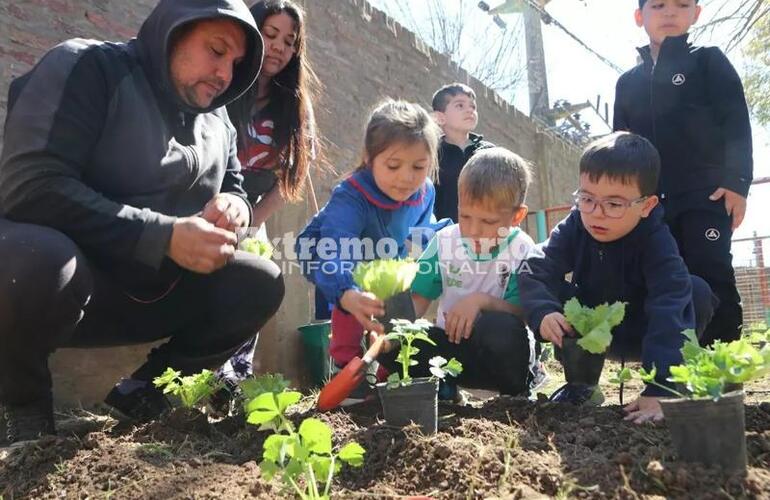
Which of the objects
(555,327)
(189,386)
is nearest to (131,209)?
(189,386)

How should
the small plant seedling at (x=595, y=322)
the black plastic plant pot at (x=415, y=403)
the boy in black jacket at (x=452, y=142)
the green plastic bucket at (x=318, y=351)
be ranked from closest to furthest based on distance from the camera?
the black plastic plant pot at (x=415, y=403) → the small plant seedling at (x=595, y=322) → the green plastic bucket at (x=318, y=351) → the boy in black jacket at (x=452, y=142)

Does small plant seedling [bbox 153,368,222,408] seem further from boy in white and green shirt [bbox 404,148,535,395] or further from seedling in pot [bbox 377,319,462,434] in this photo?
boy in white and green shirt [bbox 404,148,535,395]

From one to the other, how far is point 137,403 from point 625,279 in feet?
6.02

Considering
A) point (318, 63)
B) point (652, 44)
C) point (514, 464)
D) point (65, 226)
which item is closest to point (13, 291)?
point (65, 226)

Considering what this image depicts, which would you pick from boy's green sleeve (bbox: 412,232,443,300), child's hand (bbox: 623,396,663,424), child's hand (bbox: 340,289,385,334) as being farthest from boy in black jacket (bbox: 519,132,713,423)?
child's hand (bbox: 340,289,385,334)

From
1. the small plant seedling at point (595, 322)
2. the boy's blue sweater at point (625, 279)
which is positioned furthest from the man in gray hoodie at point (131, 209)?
the small plant seedling at point (595, 322)

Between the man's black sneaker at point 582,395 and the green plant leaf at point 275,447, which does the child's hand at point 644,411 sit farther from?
the green plant leaf at point 275,447

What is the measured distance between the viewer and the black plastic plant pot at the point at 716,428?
4.49ft

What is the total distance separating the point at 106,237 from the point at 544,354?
317 cm

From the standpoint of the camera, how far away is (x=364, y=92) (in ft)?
19.5

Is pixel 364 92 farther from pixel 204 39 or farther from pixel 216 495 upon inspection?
pixel 216 495

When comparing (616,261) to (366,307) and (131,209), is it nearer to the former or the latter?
(366,307)

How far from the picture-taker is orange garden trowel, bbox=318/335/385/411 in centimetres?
210

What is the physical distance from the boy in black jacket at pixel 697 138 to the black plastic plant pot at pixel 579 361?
45.5 inches
